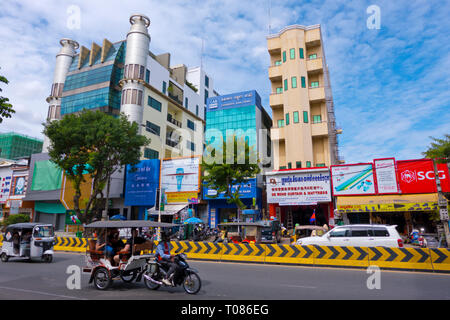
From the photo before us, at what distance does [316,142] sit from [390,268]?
22286 millimetres

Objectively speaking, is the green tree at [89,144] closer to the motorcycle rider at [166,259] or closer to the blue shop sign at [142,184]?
the blue shop sign at [142,184]

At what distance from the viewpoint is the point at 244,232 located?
2106 cm

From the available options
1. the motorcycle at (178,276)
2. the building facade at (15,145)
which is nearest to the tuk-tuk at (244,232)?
the motorcycle at (178,276)

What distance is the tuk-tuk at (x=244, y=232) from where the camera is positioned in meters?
20.0

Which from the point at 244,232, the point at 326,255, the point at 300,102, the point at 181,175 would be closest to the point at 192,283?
the point at 326,255

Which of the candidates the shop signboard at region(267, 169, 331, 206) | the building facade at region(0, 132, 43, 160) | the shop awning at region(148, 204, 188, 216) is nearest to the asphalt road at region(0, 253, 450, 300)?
the shop signboard at region(267, 169, 331, 206)

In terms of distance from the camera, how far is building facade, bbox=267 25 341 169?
3138cm

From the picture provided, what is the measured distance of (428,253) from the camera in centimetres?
1145

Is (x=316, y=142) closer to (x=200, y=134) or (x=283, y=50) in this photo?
(x=283, y=50)

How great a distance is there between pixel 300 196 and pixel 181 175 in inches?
528

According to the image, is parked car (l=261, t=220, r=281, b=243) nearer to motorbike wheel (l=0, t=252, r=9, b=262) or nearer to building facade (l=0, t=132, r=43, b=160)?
motorbike wheel (l=0, t=252, r=9, b=262)

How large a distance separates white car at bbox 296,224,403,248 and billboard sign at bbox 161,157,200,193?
19.1m

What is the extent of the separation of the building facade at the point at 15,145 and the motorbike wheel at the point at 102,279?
298 ft
